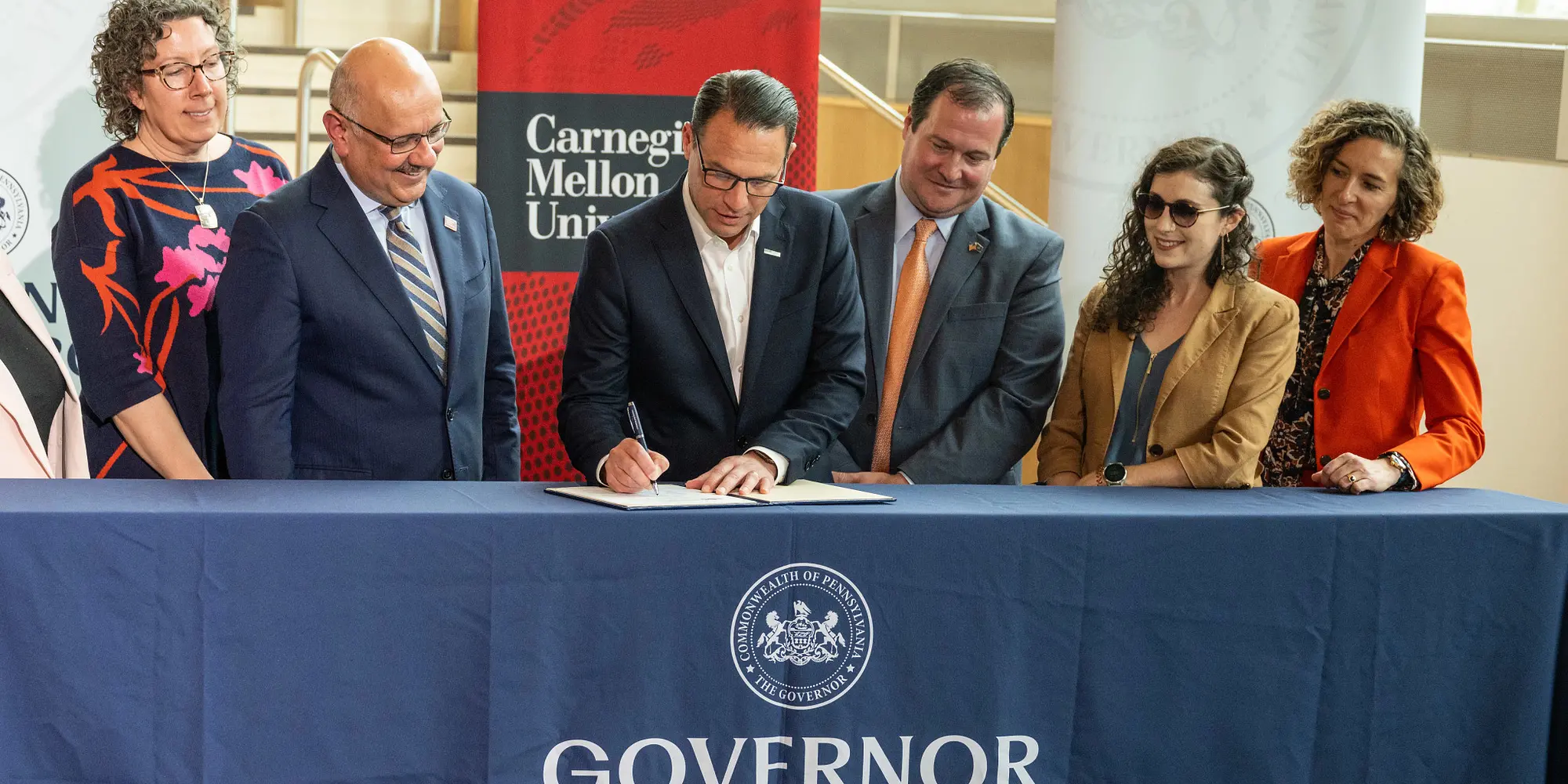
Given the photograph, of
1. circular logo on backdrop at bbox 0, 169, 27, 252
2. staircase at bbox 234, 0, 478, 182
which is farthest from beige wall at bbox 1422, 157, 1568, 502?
circular logo on backdrop at bbox 0, 169, 27, 252

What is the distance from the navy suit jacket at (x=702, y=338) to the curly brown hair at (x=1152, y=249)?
537 millimetres

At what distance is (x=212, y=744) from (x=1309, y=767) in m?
1.66

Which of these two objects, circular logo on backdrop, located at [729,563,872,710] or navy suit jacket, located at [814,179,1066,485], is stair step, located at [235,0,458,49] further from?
circular logo on backdrop, located at [729,563,872,710]

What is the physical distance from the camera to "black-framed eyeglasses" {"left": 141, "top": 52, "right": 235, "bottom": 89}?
267cm

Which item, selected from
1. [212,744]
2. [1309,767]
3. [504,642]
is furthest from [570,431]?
[1309,767]

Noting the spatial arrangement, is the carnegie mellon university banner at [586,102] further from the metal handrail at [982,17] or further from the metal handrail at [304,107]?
the metal handrail at [982,17]

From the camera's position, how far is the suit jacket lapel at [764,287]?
2508mm

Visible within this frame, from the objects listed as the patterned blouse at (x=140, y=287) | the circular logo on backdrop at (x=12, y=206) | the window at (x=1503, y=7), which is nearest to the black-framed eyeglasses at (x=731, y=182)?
the patterned blouse at (x=140, y=287)

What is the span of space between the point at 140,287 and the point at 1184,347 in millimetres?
2043

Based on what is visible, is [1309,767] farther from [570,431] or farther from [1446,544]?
[570,431]

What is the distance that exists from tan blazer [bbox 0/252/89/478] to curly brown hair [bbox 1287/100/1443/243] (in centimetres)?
Answer: 249

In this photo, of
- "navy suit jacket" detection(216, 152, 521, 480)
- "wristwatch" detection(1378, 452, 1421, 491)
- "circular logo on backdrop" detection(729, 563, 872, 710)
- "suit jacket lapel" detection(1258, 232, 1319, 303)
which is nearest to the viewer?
"circular logo on backdrop" detection(729, 563, 872, 710)

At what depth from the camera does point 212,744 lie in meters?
1.90

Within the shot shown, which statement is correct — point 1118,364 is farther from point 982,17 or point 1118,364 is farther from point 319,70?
point 982,17
